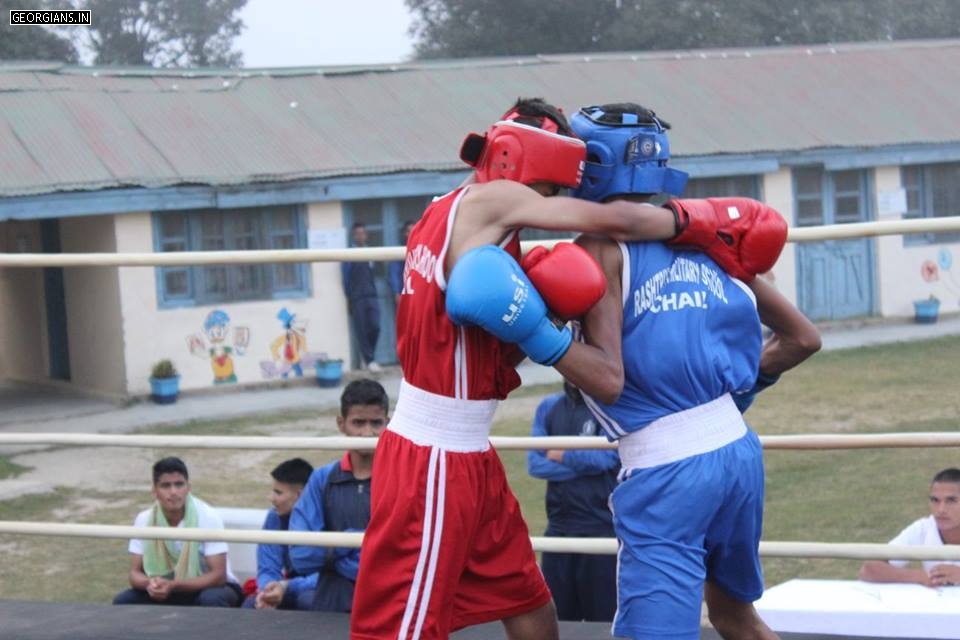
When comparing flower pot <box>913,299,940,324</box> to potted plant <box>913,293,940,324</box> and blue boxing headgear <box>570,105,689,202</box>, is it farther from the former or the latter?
blue boxing headgear <box>570,105,689,202</box>

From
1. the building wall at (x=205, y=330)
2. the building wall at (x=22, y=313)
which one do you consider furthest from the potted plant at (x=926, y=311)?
the building wall at (x=22, y=313)

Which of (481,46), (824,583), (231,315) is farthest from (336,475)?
(481,46)

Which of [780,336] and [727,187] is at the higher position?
[727,187]

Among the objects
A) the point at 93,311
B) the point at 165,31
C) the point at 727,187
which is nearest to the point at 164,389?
the point at 93,311

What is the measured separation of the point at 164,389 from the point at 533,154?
12155mm

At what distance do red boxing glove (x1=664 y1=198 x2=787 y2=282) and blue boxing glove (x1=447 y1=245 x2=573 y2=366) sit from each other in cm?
37

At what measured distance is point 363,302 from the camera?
51.9 ft

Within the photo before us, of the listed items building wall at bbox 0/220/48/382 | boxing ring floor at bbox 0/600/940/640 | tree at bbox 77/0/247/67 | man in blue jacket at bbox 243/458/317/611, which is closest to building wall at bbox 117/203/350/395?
building wall at bbox 0/220/48/382

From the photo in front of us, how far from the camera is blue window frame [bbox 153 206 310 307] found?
605 inches

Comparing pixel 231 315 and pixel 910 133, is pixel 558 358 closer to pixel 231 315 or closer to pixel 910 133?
pixel 231 315

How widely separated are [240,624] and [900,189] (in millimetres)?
16772

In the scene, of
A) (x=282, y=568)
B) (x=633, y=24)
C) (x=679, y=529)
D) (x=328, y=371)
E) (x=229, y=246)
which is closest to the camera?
(x=679, y=529)

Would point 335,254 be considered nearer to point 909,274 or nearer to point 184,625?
point 184,625

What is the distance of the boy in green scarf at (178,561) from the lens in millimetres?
5641
